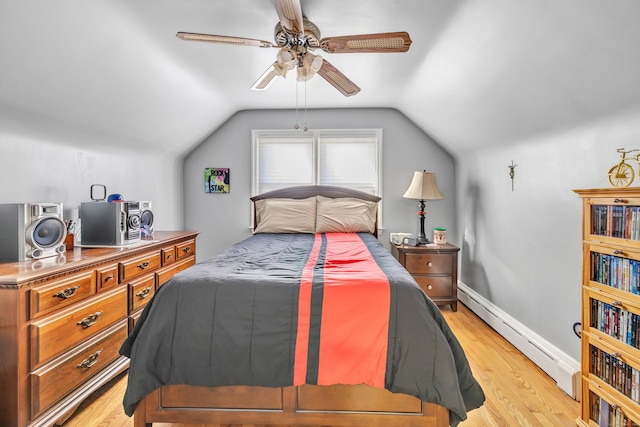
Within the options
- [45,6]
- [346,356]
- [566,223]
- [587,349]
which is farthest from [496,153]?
[45,6]

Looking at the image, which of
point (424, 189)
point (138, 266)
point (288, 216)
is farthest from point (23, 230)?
point (424, 189)

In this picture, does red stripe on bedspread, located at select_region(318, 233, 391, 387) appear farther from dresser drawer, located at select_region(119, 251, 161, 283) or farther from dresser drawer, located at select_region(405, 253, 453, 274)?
dresser drawer, located at select_region(405, 253, 453, 274)

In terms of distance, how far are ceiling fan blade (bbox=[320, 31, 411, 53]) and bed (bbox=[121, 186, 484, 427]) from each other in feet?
4.16

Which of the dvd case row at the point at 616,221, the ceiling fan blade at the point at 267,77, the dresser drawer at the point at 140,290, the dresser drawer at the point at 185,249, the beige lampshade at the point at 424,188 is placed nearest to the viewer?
the dvd case row at the point at 616,221

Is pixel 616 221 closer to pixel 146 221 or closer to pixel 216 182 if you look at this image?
pixel 146 221

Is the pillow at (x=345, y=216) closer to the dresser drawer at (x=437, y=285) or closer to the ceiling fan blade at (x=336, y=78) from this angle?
the dresser drawer at (x=437, y=285)

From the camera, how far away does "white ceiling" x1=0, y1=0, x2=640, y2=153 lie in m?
1.63

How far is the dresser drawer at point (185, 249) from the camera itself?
3.06 meters

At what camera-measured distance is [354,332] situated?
1.55m

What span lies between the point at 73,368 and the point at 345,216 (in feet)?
8.34

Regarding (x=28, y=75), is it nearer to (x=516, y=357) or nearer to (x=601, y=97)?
(x=601, y=97)

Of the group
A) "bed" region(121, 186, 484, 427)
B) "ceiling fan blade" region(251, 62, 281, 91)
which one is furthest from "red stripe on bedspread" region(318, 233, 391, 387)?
"ceiling fan blade" region(251, 62, 281, 91)

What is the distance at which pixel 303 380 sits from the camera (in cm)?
153

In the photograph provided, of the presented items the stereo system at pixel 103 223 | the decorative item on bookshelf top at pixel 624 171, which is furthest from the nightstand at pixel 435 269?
the stereo system at pixel 103 223
